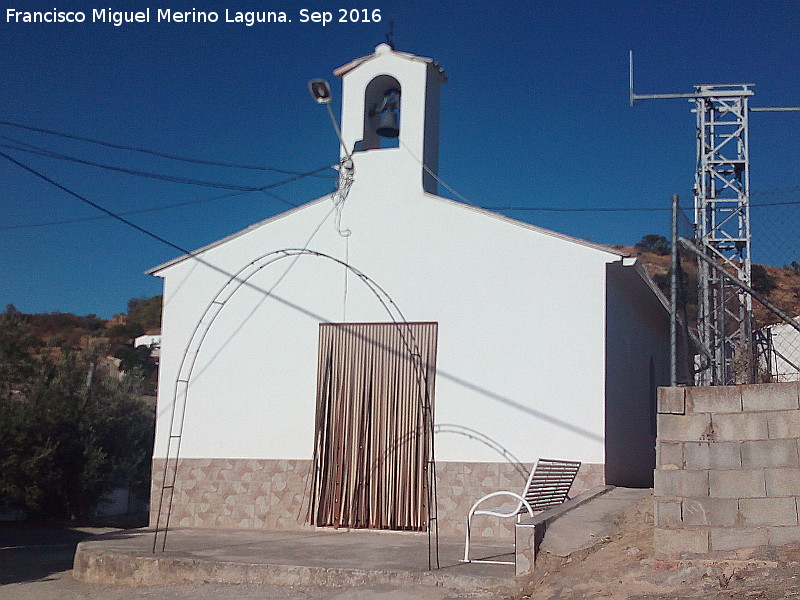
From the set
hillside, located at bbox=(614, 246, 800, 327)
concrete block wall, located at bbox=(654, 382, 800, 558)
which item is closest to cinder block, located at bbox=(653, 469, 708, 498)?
concrete block wall, located at bbox=(654, 382, 800, 558)

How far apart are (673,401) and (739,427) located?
1.82 feet

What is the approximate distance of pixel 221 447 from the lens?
1502 cm

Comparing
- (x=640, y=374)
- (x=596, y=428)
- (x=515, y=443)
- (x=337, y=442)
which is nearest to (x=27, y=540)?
(x=337, y=442)

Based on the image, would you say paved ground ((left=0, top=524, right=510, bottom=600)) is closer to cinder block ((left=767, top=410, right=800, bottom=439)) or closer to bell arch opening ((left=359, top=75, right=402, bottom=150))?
cinder block ((left=767, top=410, right=800, bottom=439))

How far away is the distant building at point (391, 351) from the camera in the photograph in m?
13.2

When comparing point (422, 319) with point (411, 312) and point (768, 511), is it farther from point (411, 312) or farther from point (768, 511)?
A: point (768, 511)

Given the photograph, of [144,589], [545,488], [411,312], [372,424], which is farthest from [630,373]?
[144,589]

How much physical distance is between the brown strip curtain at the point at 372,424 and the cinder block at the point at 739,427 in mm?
6857

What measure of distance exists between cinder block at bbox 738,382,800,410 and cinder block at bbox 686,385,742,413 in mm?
62

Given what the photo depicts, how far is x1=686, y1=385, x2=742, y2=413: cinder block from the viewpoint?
23.5 ft

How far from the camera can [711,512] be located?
7012 mm

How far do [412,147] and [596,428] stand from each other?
5551mm

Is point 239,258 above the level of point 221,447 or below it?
above

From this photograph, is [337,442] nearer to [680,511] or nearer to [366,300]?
[366,300]
